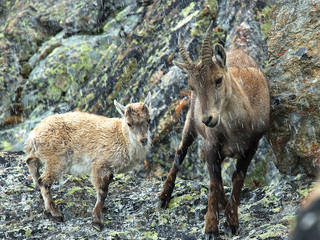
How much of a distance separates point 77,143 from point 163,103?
2796 mm

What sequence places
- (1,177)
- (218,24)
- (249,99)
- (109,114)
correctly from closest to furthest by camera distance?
(249,99) → (1,177) → (218,24) → (109,114)

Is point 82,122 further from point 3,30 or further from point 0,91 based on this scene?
point 3,30

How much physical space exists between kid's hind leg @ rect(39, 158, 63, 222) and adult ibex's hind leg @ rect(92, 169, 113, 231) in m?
0.66

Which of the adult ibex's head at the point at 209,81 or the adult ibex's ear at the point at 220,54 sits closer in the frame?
the adult ibex's head at the point at 209,81

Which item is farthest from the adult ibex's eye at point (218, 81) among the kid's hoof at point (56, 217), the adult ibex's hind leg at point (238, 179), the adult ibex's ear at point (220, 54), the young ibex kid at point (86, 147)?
the kid's hoof at point (56, 217)

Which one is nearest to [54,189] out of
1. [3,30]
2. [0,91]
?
[0,91]

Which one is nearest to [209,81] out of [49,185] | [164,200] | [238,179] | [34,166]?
[238,179]

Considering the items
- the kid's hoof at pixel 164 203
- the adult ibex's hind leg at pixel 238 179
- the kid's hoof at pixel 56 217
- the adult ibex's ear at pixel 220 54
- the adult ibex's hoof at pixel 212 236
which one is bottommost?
the kid's hoof at pixel 164 203

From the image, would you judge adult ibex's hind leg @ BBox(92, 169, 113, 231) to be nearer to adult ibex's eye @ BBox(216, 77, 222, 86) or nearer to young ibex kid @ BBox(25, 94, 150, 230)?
young ibex kid @ BBox(25, 94, 150, 230)

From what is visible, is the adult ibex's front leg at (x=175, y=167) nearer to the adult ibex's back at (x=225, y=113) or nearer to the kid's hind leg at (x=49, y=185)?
the adult ibex's back at (x=225, y=113)

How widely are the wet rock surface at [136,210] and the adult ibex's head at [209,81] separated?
74.2 inches

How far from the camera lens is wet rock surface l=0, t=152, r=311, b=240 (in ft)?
20.6

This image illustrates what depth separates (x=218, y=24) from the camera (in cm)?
1009

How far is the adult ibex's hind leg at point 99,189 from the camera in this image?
6641 mm
